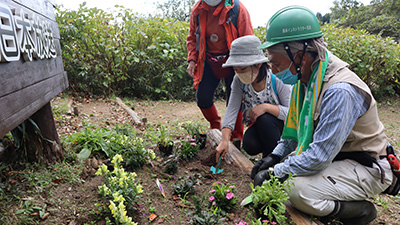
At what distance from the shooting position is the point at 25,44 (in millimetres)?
1755

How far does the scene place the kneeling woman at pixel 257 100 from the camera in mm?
2763

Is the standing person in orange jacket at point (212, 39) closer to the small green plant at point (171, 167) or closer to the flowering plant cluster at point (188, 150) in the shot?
the flowering plant cluster at point (188, 150)

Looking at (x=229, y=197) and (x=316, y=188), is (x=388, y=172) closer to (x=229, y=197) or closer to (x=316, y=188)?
(x=316, y=188)

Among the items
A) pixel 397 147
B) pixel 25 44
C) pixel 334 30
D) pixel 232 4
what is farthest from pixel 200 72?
pixel 334 30

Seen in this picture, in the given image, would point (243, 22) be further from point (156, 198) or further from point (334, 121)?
point (156, 198)

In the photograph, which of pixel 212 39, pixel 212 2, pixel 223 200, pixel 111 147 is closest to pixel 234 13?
pixel 212 2

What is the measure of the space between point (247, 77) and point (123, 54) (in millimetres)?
4567

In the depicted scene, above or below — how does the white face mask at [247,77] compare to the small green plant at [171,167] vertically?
above

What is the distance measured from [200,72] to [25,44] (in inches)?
85.9

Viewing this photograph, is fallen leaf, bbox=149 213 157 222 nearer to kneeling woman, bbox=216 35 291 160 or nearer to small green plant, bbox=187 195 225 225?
small green plant, bbox=187 195 225 225

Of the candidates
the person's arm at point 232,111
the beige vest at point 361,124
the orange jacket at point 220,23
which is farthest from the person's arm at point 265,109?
the beige vest at point 361,124

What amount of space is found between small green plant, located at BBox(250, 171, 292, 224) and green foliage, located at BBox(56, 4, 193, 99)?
17.2 feet

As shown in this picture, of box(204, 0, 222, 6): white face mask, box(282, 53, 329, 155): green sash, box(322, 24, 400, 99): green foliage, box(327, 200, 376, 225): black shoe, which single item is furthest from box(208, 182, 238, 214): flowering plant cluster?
box(322, 24, 400, 99): green foliage

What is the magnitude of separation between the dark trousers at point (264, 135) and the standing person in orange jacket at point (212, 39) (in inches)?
25.0
